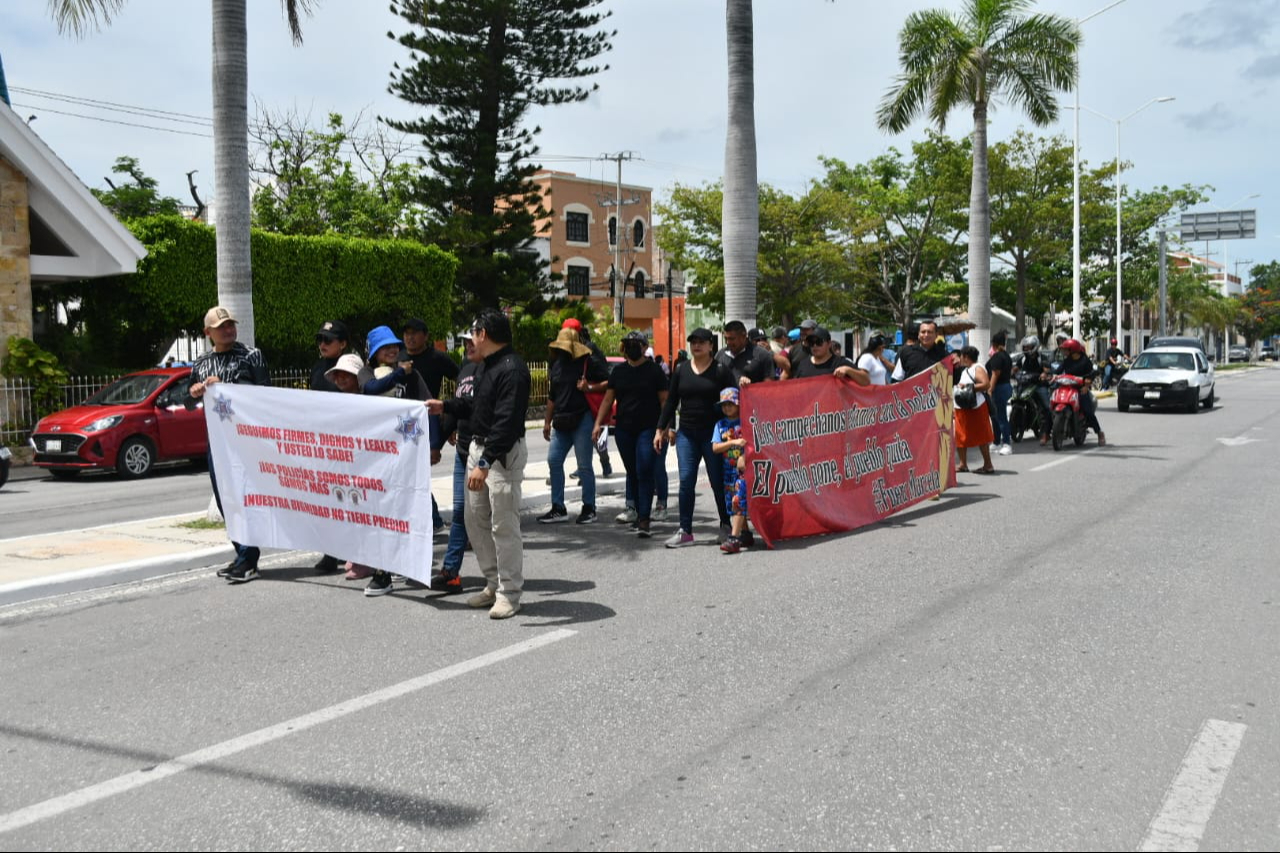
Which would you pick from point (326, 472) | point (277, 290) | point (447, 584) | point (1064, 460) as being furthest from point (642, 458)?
point (277, 290)

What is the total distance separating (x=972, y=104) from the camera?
24.7 meters

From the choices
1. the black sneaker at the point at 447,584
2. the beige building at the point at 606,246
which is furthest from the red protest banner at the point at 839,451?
the beige building at the point at 606,246

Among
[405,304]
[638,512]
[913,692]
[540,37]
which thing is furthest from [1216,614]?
[540,37]

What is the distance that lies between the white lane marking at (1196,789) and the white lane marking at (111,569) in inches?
279

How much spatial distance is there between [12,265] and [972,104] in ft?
67.0

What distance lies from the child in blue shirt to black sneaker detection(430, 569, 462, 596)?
2360 mm

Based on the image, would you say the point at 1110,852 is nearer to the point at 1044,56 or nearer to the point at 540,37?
the point at 1044,56

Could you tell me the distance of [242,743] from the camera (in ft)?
15.0

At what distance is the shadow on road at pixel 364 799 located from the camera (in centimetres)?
378

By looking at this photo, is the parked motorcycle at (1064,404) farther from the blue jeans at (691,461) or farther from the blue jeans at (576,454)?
the blue jeans at (691,461)

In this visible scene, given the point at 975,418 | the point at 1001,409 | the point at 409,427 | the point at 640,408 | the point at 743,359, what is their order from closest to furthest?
the point at 409,427, the point at 743,359, the point at 640,408, the point at 975,418, the point at 1001,409

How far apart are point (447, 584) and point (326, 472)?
1.13 m

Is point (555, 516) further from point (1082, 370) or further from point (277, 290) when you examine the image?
point (277, 290)

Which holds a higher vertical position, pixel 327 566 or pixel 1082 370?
pixel 1082 370
